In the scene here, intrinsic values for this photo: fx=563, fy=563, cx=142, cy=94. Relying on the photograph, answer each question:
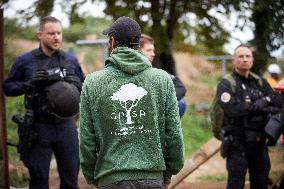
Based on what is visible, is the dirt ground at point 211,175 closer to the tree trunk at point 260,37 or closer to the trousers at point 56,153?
the tree trunk at point 260,37

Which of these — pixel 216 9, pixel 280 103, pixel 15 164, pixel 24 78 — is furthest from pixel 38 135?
pixel 216 9

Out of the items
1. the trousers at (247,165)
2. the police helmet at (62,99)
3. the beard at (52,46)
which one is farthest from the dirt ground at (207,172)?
the beard at (52,46)

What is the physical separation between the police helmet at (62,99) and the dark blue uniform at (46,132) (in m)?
0.13

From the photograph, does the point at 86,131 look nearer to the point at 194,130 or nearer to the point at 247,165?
the point at 247,165

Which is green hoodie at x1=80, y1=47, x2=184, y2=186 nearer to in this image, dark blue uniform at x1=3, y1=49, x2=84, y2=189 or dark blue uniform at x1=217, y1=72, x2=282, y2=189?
dark blue uniform at x1=3, y1=49, x2=84, y2=189

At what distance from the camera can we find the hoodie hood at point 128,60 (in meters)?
3.49

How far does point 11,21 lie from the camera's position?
9812mm

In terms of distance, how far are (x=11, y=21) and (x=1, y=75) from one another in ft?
13.2

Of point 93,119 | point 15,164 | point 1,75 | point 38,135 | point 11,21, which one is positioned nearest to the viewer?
point 93,119

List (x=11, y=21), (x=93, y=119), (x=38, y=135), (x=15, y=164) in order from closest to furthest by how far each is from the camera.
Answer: (x=93, y=119)
(x=38, y=135)
(x=15, y=164)
(x=11, y=21)

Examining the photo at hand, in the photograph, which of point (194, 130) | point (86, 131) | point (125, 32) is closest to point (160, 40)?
point (194, 130)

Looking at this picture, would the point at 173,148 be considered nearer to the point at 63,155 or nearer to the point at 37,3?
the point at 63,155

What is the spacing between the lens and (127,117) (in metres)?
3.51

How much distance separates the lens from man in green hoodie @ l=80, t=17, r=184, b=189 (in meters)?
3.49
